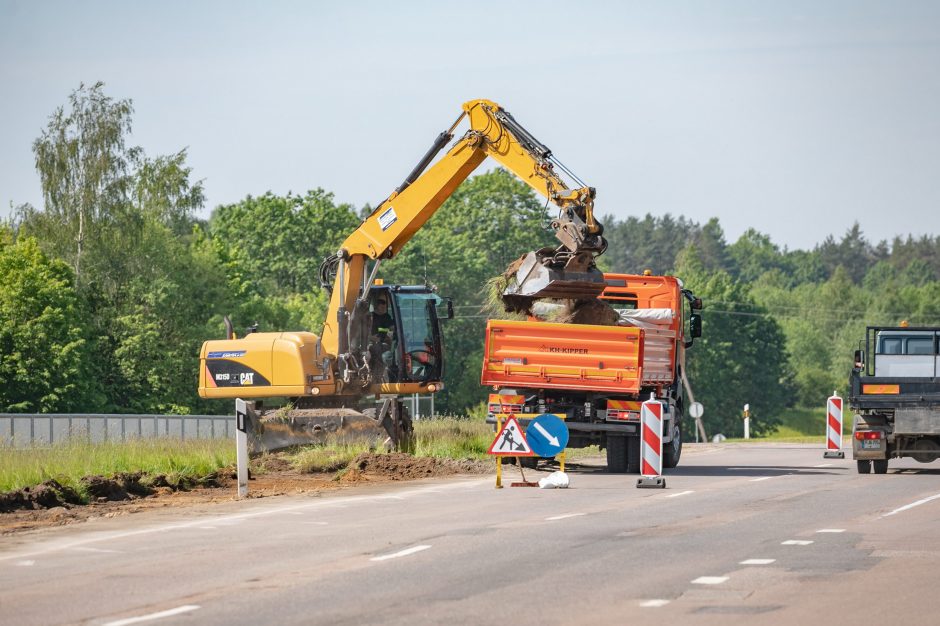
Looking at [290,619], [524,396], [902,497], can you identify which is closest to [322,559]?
[290,619]

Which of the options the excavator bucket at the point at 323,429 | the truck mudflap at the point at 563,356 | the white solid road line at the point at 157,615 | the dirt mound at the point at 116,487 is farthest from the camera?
the excavator bucket at the point at 323,429

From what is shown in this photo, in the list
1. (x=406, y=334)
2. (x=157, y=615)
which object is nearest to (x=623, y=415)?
(x=406, y=334)

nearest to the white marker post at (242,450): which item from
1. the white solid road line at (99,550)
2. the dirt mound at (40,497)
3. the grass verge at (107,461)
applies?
the grass verge at (107,461)

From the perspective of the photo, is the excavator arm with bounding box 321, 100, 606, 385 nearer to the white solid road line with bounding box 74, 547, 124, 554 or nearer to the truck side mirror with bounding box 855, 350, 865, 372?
the truck side mirror with bounding box 855, 350, 865, 372

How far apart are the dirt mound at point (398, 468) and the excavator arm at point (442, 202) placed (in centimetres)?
319

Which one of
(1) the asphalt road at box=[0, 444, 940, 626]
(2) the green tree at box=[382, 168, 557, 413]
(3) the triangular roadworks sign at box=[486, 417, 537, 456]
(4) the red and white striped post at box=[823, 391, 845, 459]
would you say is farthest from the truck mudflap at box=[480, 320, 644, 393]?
(2) the green tree at box=[382, 168, 557, 413]

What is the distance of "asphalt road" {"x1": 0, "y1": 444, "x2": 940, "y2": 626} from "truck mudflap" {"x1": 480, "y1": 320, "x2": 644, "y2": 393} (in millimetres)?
4332

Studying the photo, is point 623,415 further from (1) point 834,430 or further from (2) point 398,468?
(1) point 834,430

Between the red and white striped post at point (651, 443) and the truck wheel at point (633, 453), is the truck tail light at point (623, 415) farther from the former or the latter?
the red and white striped post at point (651, 443)

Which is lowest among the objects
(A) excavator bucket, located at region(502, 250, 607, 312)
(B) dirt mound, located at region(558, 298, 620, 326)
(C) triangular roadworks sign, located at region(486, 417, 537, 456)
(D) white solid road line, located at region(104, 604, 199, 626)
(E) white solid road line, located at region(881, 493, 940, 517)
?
(E) white solid road line, located at region(881, 493, 940, 517)

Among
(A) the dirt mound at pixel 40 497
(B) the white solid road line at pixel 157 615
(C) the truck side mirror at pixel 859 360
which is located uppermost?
(C) the truck side mirror at pixel 859 360

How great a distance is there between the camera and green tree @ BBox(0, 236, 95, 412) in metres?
56.8

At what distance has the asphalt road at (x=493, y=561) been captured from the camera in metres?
10.4

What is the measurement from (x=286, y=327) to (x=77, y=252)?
57.4 feet
